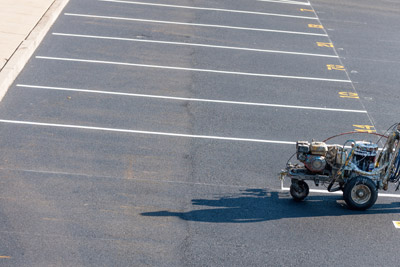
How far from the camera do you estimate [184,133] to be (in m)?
12.6

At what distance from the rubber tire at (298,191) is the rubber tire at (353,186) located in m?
0.66

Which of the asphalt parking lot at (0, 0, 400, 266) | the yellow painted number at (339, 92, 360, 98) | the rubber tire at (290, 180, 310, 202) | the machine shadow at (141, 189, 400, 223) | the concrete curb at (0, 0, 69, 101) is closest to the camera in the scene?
the asphalt parking lot at (0, 0, 400, 266)

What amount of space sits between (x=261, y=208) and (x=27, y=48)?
8428 millimetres

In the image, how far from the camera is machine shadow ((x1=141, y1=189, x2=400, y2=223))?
32.2ft

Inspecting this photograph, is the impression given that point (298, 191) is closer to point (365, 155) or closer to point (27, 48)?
point (365, 155)

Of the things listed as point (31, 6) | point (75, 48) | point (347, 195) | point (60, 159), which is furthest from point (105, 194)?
point (31, 6)

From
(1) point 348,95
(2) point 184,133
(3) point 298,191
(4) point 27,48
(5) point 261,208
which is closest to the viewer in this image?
(5) point 261,208

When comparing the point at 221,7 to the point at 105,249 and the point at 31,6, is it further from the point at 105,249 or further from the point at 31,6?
the point at 105,249

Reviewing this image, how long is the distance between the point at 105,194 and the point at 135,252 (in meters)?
→ 1.74

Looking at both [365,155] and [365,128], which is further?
[365,128]

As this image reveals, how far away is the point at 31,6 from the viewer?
18656 millimetres

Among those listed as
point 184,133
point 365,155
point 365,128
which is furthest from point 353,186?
point 184,133

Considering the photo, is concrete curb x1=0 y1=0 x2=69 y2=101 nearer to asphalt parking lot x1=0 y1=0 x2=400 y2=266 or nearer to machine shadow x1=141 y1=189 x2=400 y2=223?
asphalt parking lot x1=0 y1=0 x2=400 y2=266

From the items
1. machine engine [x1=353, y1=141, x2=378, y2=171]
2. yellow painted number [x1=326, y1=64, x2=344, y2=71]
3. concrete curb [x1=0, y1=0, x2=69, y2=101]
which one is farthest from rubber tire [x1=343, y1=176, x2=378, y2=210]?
concrete curb [x1=0, y1=0, x2=69, y2=101]
